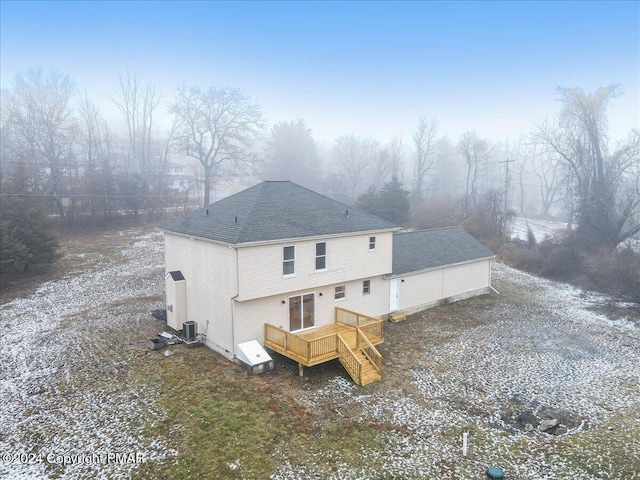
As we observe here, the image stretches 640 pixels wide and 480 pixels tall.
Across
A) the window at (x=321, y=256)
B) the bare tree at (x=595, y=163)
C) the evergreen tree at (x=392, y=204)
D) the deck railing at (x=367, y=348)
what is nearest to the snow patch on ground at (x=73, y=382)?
the deck railing at (x=367, y=348)

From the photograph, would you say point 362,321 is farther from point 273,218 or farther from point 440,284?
point 440,284

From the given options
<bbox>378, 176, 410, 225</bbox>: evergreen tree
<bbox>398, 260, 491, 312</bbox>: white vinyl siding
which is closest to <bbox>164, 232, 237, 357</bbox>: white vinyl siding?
<bbox>398, 260, 491, 312</bbox>: white vinyl siding

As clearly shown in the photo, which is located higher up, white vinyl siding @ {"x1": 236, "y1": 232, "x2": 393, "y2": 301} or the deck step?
white vinyl siding @ {"x1": 236, "y1": 232, "x2": 393, "y2": 301}

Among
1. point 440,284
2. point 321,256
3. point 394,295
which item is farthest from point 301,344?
point 440,284

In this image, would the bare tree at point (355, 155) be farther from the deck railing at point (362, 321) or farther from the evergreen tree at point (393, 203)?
the deck railing at point (362, 321)

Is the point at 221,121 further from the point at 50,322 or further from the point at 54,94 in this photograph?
the point at 50,322

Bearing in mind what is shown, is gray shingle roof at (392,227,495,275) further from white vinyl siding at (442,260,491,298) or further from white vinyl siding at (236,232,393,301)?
white vinyl siding at (236,232,393,301)
